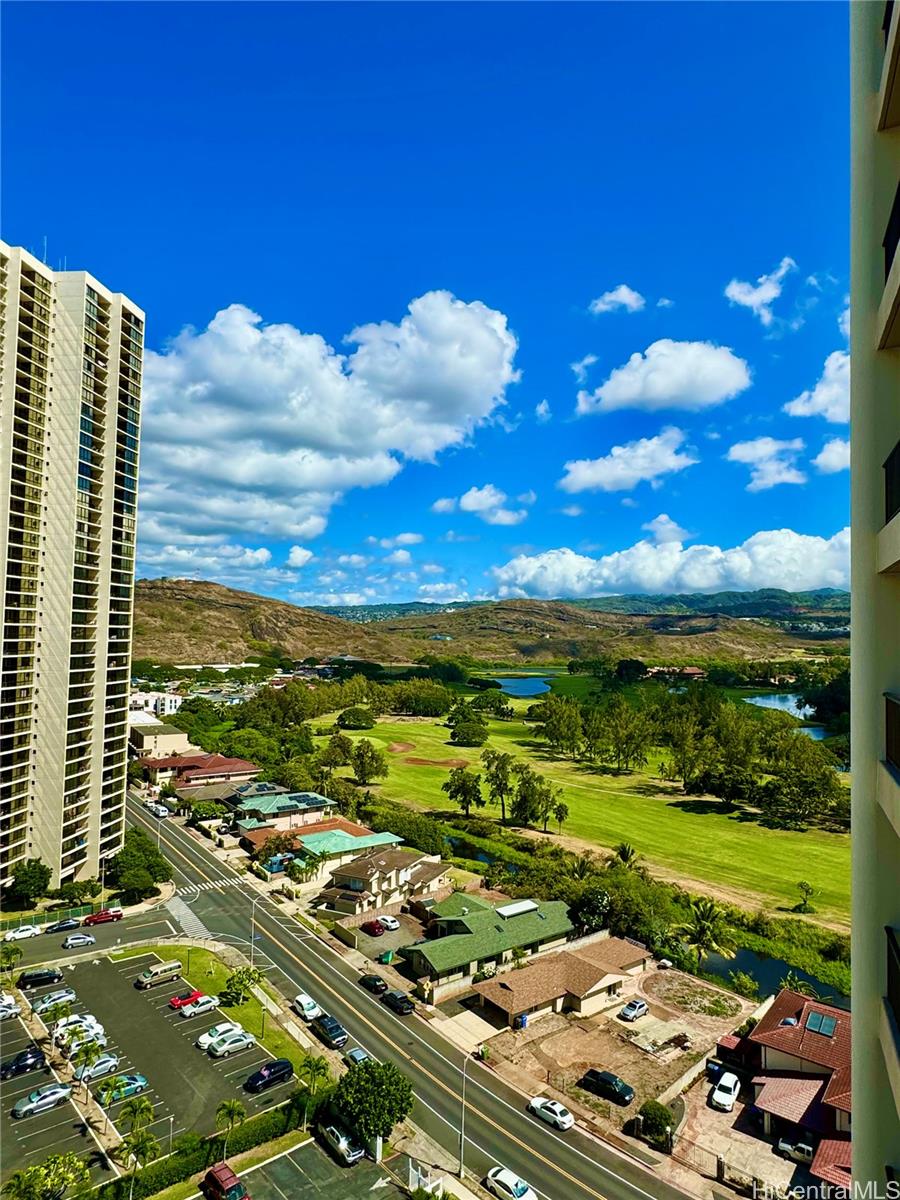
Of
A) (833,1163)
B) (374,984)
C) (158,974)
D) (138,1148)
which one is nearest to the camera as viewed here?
(138,1148)

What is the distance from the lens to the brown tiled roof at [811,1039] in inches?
1225

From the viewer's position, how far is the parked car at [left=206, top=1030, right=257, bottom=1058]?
35.4m

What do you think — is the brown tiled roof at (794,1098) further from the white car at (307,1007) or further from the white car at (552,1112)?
the white car at (307,1007)

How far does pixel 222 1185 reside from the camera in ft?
85.6

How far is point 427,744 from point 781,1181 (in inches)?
4178

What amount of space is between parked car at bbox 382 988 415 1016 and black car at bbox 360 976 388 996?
72 centimetres

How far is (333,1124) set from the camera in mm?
30047

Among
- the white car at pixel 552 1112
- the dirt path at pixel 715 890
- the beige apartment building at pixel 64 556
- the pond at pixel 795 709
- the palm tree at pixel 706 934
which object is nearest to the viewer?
the white car at pixel 552 1112

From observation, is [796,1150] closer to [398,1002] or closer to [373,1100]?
[373,1100]

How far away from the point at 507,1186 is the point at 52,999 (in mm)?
28677

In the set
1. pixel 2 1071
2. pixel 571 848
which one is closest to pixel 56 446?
pixel 2 1071

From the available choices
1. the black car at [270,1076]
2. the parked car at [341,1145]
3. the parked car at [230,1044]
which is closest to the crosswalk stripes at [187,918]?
the parked car at [230,1044]

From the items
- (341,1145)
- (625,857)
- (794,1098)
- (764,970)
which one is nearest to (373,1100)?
(341,1145)

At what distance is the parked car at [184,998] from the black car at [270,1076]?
27.6ft
